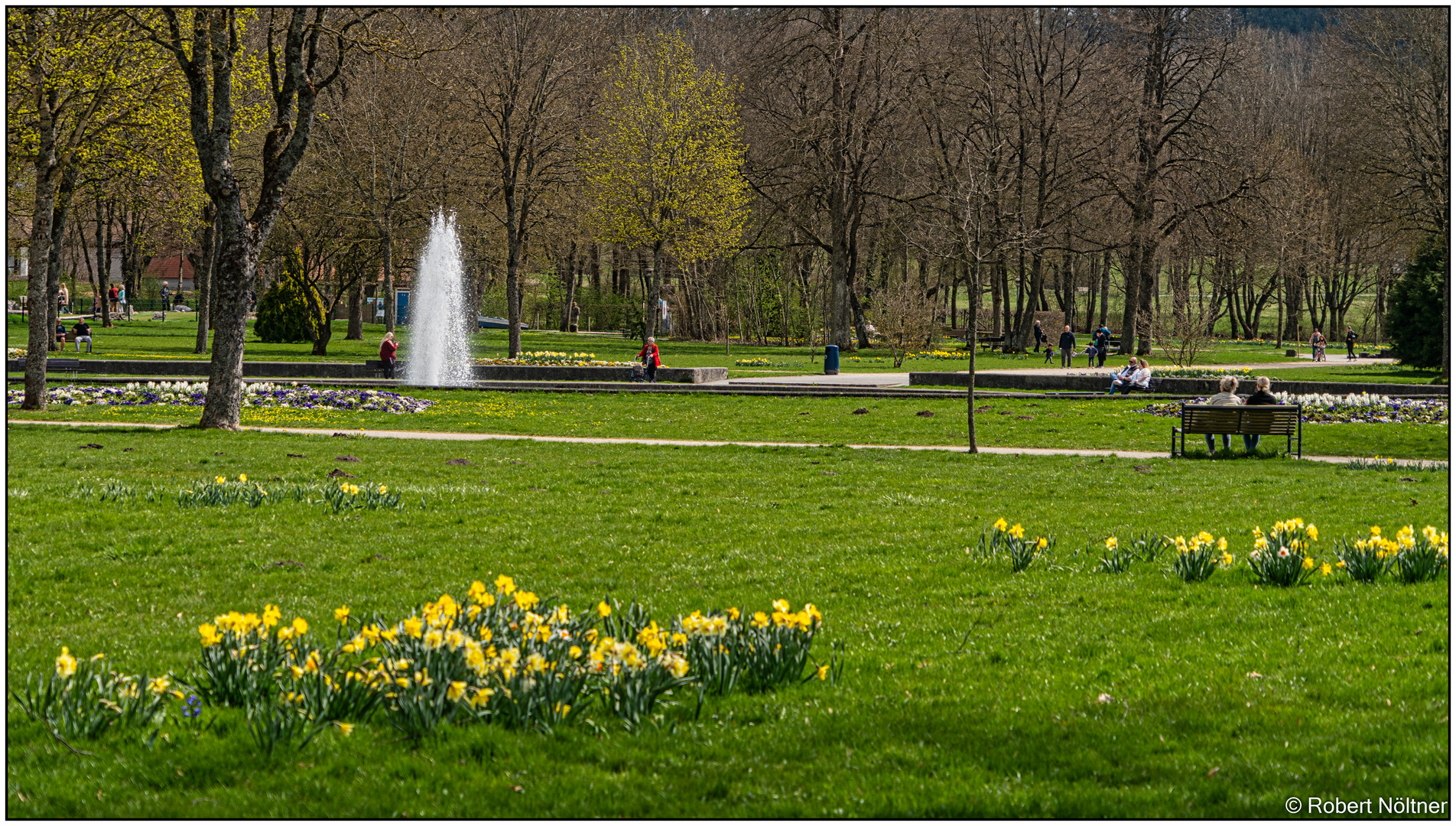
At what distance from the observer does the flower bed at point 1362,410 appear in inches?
810

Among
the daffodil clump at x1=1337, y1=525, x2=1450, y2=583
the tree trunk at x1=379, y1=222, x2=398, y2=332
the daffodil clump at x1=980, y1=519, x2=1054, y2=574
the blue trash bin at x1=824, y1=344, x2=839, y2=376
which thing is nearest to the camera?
the daffodil clump at x1=1337, y1=525, x2=1450, y2=583

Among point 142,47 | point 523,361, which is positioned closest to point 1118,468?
point 142,47

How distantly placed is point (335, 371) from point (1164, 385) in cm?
1930

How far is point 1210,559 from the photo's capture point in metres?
7.80

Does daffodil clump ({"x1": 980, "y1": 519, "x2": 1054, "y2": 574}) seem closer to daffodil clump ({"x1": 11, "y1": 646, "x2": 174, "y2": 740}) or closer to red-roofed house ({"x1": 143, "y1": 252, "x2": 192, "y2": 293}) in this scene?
daffodil clump ({"x1": 11, "y1": 646, "x2": 174, "y2": 740})

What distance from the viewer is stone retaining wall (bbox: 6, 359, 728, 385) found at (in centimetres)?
2883

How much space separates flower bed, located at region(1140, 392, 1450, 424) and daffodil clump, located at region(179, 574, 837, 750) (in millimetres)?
16513

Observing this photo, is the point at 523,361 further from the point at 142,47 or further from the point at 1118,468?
the point at 1118,468

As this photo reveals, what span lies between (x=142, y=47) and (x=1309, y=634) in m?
21.1

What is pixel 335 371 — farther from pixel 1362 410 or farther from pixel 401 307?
pixel 401 307

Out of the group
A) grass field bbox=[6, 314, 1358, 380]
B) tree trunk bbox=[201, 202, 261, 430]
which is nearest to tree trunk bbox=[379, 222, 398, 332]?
grass field bbox=[6, 314, 1358, 380]

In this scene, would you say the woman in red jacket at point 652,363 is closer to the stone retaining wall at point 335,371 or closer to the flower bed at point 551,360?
the stone retaining wall at point 335,371

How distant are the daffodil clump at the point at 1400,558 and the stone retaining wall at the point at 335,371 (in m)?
22.2

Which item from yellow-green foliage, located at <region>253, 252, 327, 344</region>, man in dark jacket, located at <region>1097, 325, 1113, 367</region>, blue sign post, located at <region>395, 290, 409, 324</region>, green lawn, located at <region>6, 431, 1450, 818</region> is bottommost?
green lawn, located at <region>6, 431, 1450, 818</region>
